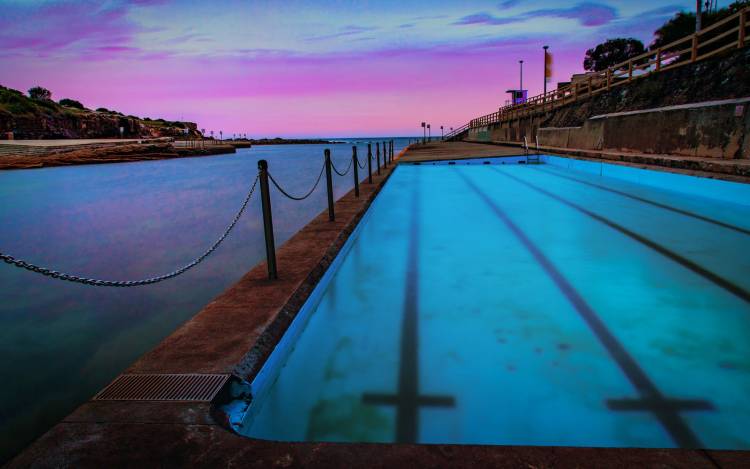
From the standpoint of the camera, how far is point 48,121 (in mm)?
73125

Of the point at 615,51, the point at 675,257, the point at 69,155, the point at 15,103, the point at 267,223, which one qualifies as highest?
the point at 615,51

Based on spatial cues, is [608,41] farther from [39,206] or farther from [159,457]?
[159,457]

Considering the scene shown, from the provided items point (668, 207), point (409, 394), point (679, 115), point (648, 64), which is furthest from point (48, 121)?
point (409, 394)

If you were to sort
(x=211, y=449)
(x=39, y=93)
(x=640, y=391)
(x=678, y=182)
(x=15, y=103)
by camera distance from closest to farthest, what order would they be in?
(x=211, y=449)
(x=640, y=391)
(x=678, y=182)
(x=15, y=103)
(x=39, y=93)

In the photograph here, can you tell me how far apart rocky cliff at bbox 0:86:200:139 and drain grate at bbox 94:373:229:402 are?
225 feet

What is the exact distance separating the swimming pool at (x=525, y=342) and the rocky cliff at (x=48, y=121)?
68.0 m

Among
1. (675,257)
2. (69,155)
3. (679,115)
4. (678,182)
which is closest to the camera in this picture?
(675,257)

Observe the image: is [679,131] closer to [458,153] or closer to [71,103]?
[458,153]

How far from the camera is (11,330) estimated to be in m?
3.99

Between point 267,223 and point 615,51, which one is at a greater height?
point 615,51

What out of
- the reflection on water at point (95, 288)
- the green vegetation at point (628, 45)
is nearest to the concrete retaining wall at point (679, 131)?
the reflection on water at point (95, 288)

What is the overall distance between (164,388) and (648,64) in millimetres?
17814

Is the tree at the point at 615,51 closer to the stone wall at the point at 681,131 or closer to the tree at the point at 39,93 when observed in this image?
the stone wall at the point at 681,131

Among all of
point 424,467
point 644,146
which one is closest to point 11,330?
point 424,467
